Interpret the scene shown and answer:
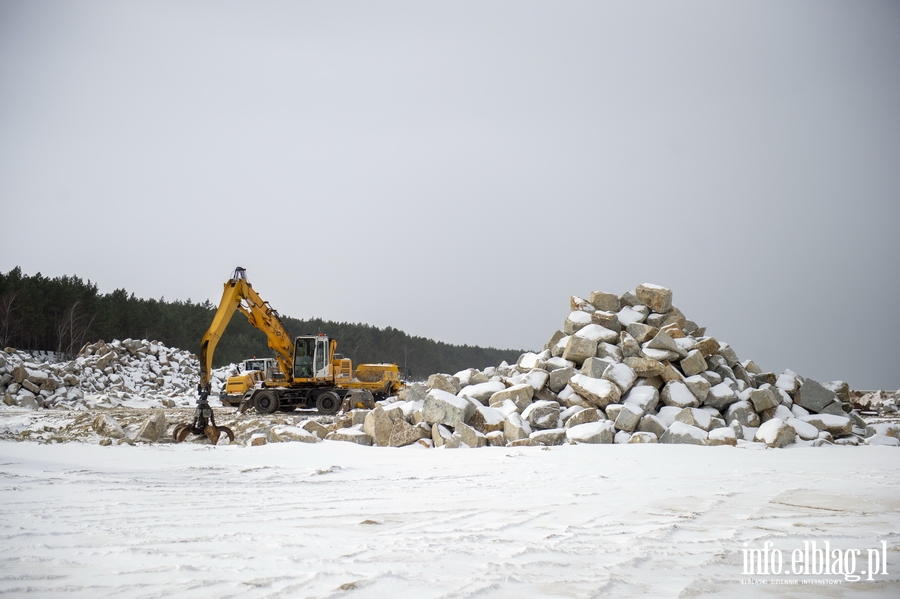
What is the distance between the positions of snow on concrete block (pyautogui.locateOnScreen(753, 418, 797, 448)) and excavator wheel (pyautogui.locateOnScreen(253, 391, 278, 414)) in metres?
15.0

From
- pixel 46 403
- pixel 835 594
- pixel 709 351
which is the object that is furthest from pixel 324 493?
pixel 46 403

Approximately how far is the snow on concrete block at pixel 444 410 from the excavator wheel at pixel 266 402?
11675 millimetres

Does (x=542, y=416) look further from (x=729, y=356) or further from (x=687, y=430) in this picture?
(x=729, y=356)

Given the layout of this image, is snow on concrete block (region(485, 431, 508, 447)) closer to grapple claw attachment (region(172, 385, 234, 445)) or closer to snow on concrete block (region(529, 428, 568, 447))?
snow on concrete block (region(529, 428, 568, 447))

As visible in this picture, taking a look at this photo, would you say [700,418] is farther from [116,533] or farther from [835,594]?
[116,533]

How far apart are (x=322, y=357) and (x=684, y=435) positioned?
13.6m

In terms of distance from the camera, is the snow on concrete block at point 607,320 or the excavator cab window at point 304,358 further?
the excavator cab window at point 304,358

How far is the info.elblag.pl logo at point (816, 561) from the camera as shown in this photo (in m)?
3.13

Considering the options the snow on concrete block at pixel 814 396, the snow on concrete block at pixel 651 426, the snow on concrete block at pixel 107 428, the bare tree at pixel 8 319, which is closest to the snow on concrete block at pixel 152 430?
the snow on concrete block at pixel 107 428

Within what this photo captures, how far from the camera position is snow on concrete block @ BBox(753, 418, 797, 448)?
356 inches

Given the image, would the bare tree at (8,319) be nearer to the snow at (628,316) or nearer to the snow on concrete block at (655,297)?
the snow at (628,316)

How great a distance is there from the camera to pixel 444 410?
30.4 ft

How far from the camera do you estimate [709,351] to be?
38.6 ft

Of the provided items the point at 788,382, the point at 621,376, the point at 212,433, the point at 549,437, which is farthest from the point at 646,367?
the point at 212,433
